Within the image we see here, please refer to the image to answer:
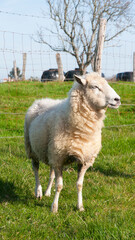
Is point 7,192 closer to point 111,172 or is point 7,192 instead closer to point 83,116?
point 83,116

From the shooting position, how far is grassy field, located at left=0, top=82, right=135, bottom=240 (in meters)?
2.41

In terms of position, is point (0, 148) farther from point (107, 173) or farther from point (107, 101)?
point (107, 101)

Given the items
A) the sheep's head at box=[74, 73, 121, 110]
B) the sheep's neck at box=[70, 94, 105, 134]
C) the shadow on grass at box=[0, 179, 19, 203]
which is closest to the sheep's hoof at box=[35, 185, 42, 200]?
the shadow on grass at box=[0, 179, 19, 203]

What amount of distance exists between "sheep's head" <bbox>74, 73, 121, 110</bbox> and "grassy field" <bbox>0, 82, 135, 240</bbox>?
104 centimetres

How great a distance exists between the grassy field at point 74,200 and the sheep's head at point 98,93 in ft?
3.43

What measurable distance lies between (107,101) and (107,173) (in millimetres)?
1603

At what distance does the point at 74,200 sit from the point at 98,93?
4.15ft

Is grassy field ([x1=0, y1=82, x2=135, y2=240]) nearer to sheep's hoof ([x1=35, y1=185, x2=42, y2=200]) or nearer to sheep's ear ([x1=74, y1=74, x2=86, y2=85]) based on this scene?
sheep's hoof ([x1=35, y1=185, x2=42, y2=200])

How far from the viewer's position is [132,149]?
504cm

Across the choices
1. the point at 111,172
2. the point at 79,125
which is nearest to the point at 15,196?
the point at 79,125

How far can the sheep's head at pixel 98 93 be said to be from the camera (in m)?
2.83

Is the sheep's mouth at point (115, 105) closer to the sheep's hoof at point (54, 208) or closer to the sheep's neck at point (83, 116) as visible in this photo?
the sheep's neck at point (83, 116)

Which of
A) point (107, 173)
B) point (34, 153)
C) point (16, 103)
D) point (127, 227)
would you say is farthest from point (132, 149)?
point (16, 103)

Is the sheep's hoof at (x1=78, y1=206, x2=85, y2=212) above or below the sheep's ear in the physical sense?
below
